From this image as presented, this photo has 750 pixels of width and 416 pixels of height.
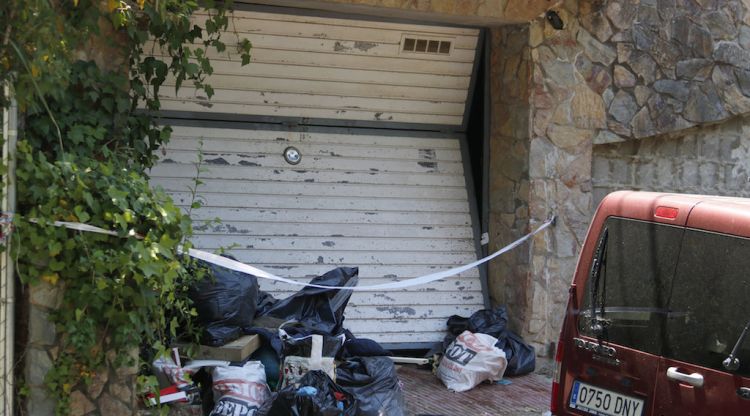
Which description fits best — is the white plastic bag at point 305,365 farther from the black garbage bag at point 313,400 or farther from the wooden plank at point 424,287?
the wooden plank at point 424,287

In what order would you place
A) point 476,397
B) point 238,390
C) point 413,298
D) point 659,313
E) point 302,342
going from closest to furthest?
point 659,313 < point 238,390 < point 302,342 < point 476,397 < point 413,298

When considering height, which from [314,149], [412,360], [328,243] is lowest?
[412,360]

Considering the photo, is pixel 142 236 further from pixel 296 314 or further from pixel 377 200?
pixel 377 200

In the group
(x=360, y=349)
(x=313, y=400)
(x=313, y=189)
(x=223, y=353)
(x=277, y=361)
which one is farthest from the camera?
(x=313, y=189)

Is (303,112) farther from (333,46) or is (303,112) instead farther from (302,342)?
(302,342)

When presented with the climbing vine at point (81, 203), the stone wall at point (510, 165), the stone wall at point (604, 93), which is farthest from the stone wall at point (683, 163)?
the climbing vine at point (81, 203)

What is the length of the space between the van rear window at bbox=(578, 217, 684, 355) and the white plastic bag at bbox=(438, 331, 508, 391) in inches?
101

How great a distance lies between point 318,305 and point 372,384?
3.01ft

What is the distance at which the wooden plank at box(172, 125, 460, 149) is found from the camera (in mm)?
8016

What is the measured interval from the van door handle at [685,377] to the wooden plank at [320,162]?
4.34 metres

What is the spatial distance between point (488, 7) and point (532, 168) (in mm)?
1459

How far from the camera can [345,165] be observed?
842cm

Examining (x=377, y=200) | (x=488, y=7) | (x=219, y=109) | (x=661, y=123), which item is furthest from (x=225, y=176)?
(x=661, y=123)

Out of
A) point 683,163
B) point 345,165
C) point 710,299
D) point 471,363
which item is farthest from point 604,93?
point 710,299
